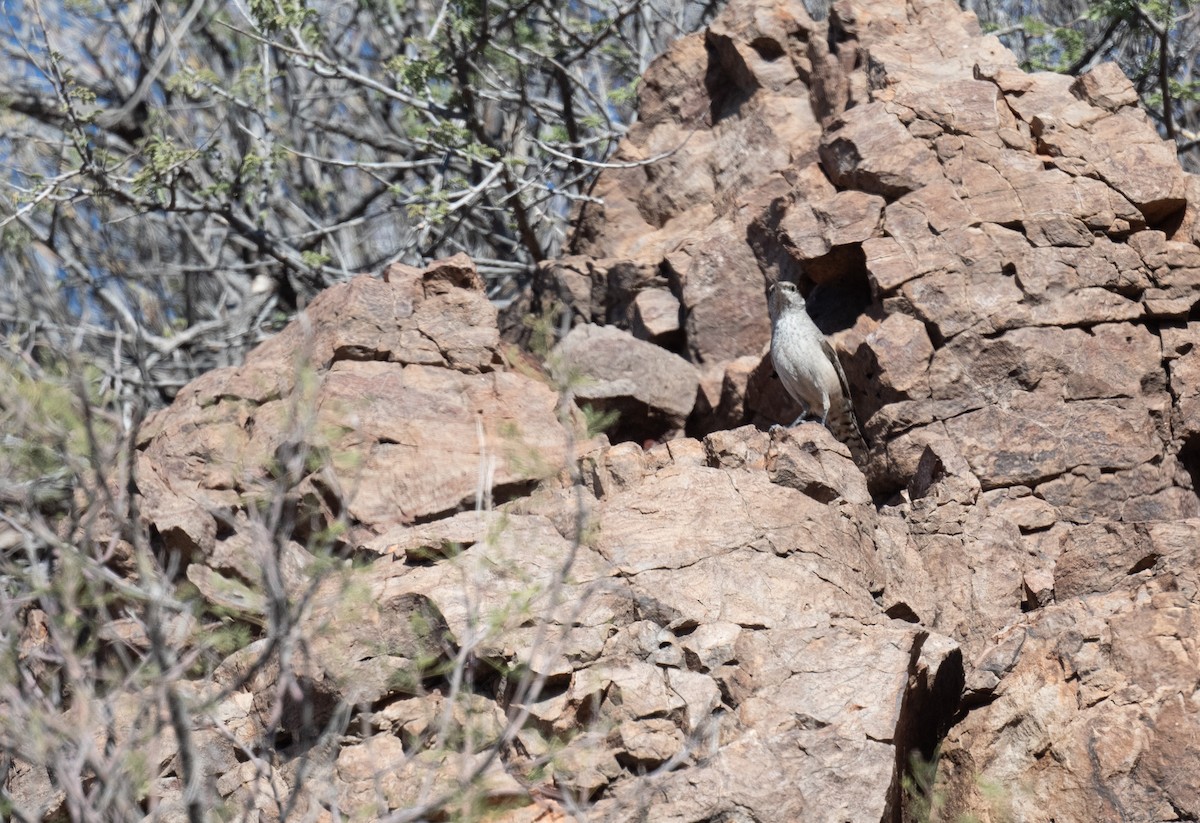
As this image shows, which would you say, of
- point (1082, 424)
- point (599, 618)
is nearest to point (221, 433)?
point (599, 618)

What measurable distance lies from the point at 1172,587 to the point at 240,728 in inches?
165

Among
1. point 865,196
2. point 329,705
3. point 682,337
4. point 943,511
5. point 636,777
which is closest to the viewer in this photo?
point 636,777

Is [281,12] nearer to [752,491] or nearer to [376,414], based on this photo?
[376,414]

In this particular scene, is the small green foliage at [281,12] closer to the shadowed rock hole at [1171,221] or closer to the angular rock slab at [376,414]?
the angular rock slab at [376,414]

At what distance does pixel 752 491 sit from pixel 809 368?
6.25 ft

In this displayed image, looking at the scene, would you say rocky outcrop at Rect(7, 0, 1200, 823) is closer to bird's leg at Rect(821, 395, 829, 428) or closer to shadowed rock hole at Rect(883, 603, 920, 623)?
shadowed rock hole at Rect(883, 603, 920, 623)

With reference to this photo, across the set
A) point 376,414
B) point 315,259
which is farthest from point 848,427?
point 315,259

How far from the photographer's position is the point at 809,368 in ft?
27.7

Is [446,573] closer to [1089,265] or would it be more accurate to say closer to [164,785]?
[164,785]

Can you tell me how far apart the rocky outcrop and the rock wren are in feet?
0.57

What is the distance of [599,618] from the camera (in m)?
6.05

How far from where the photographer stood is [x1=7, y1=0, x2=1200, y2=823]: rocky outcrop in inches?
220

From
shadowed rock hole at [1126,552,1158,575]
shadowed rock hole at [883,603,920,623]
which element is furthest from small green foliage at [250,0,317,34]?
shadowed rock hole at [1126,552,1158,575]

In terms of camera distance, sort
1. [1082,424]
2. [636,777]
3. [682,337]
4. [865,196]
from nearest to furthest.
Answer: [636,777] → [1082,424] → [865,196] → [682,337]
